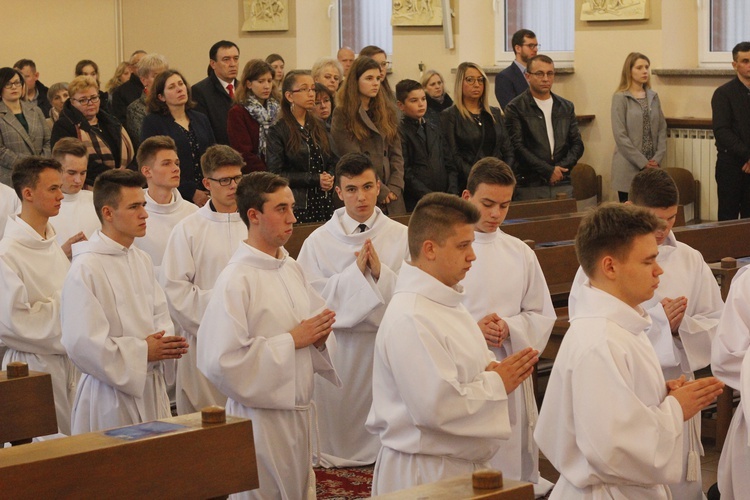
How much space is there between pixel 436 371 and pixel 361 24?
37.0ft

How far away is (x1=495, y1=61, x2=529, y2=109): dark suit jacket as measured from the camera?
10844 mm

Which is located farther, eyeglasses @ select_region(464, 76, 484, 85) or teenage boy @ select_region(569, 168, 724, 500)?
eyeglasses @ select_region(464, 76, 484, 85)

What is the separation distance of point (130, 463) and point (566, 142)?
7.12 metres

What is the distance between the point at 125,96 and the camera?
10.5m

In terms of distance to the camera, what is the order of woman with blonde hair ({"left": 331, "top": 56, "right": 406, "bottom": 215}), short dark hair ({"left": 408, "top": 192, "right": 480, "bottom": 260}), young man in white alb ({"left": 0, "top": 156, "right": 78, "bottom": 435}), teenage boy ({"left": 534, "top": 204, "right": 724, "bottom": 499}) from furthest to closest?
woman with blonde hair ({"left": 331, "top": 56, "right": 406, "bottom": 215}) < young man in white alb ({"left": 0, "top": 156, "right": 78, "bottom": 435}) < short dark hair ({"left": 408, "top": 192, "right": 480, "bottom": 260}) < teenage boy ({"left": 534, "top": 204, "right": 724, "bottom": 499})

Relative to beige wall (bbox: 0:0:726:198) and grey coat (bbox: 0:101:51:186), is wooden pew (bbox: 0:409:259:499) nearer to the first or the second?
grey coat (bbox: 0:101:51:186)

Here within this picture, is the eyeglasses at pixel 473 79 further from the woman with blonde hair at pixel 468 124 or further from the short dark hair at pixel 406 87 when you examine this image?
the short dark hair at pixel 406 87

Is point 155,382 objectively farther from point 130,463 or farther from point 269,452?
point 130,463

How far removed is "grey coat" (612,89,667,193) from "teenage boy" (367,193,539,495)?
686 centimetres

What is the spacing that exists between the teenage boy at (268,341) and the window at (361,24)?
953 cm

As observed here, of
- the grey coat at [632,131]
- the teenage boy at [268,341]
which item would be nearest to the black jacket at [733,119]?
the grey coat at [632,131]

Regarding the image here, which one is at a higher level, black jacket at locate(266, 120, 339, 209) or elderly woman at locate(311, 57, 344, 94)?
elderly woman at locate(311, 57, 344, 94)

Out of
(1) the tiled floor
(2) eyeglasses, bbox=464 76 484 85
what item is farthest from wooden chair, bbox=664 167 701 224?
(1) the tiled floor

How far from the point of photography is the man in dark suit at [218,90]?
9289 millimetres
